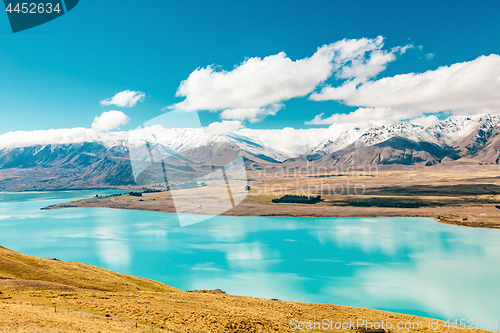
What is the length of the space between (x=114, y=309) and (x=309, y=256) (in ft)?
145

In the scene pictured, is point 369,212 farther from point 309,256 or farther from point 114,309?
point 114,309

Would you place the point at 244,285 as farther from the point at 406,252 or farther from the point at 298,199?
the point at 298,199

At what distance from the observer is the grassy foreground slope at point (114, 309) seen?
49.9 feet

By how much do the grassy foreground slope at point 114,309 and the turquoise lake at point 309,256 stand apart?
1373 centimetres

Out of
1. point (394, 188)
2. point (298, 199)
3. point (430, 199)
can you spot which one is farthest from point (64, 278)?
point (394, 188)

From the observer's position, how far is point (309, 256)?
5753 cm

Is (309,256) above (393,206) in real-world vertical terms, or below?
above

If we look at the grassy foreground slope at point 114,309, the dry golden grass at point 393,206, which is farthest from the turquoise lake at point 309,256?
the grassy foreground slope at point 114,309

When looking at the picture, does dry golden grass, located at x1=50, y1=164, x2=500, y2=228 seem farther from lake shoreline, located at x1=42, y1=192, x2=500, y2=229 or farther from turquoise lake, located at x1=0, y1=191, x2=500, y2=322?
turquoise lake, located at x1=0, y1=191, x2=500, y2=322

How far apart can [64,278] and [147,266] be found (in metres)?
24.9

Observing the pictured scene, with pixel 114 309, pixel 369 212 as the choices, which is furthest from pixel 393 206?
pixel 114 309

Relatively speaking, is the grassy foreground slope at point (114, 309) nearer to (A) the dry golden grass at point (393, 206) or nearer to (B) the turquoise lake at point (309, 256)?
(B) the turquoise lake at point (309, 256)

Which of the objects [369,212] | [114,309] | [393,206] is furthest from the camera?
[393,206]

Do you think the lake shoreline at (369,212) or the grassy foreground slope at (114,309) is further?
the lake shoreline at (369,212)
